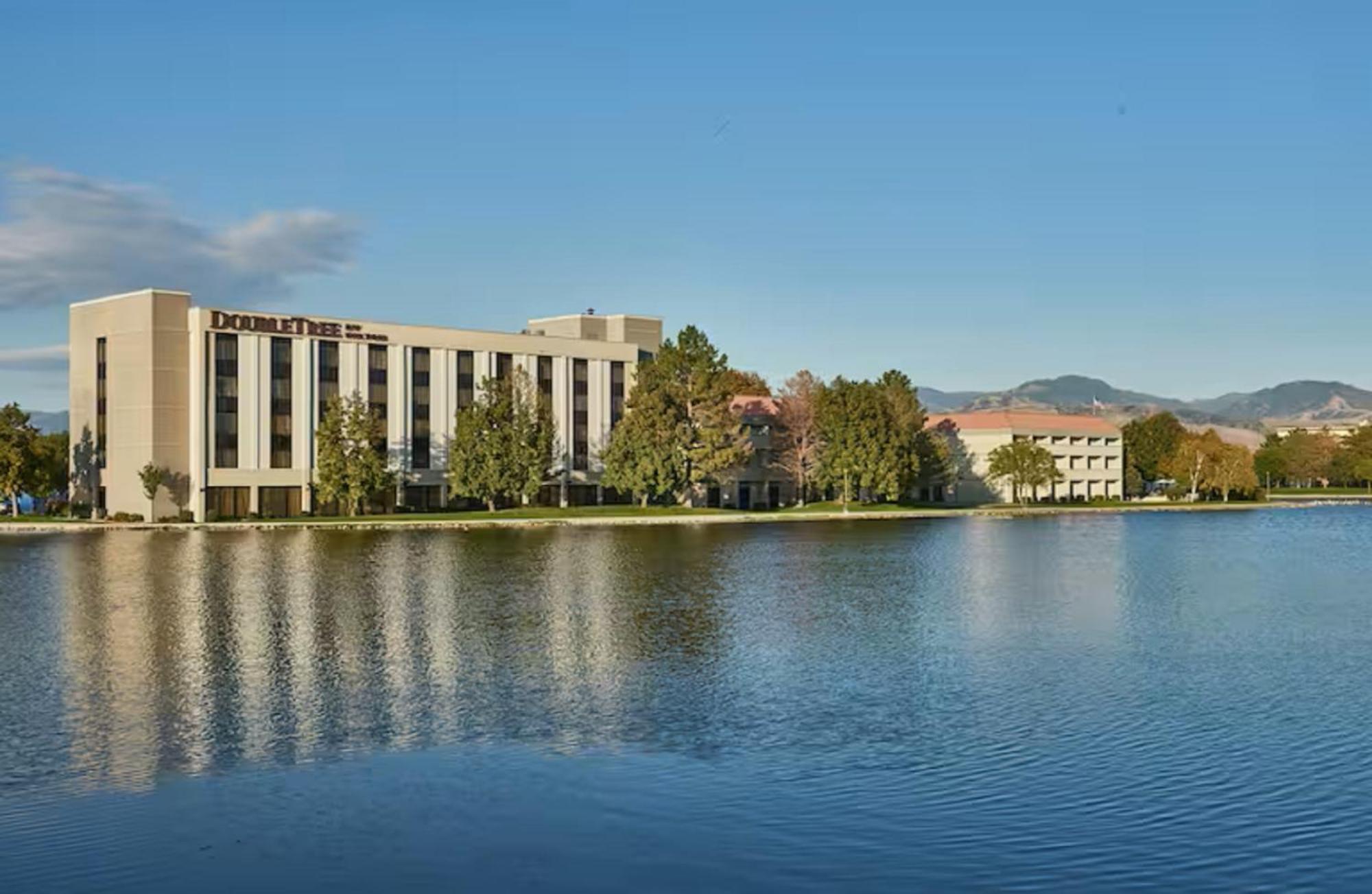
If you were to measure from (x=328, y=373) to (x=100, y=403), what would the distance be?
14.8m

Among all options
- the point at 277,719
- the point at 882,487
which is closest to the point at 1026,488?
the point at 882,487

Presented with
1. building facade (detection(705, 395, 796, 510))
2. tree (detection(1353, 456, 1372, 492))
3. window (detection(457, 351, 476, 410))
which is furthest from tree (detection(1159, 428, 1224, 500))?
window (detection(457, 351, 476, 410))

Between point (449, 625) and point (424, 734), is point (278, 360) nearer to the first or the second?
point (449, 625)

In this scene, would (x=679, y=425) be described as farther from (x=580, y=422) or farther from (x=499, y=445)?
(x=499, y=445)

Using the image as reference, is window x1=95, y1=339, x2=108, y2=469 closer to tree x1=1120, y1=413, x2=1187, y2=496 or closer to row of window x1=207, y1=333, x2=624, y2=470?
row of window x1=207, y1=333, x2=624, y2=470

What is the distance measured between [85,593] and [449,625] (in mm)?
14863

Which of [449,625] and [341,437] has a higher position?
[341,437]

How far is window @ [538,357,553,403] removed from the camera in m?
106

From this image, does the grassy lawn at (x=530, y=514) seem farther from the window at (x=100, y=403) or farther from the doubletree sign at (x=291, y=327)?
the doubletree sign at (x=291, y=327)

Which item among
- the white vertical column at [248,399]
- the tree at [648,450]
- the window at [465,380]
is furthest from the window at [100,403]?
the tree at [648,450]

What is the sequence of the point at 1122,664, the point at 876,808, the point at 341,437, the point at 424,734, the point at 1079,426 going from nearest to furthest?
the point at 876,808 < the point at 424,734 < the point at 1122,664 < the point at 341,437 < the point at 1079,426

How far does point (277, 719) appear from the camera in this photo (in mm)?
20484

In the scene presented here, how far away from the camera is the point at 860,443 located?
11300 cm

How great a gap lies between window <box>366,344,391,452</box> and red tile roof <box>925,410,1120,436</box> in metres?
71.1
